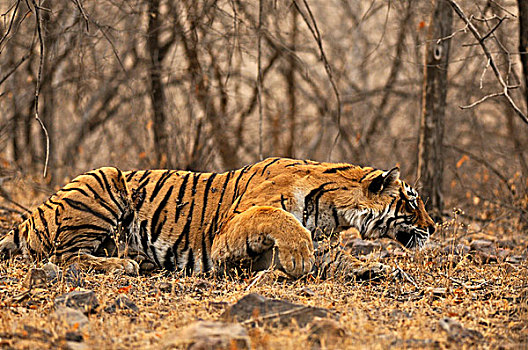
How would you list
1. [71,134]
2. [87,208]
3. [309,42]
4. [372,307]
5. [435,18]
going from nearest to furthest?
[372,307]
[87,208]
[435,18]
[71,134]
[309,42]

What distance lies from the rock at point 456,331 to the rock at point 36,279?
248 cm

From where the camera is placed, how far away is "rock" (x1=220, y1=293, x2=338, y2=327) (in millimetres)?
3240

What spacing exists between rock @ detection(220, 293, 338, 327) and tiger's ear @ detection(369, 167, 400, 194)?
2.06 metres

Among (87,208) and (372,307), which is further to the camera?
(87,208)

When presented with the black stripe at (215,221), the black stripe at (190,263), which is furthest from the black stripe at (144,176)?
the black stripe at (190,263)

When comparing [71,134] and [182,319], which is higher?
[71,134]

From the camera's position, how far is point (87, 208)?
215 inches

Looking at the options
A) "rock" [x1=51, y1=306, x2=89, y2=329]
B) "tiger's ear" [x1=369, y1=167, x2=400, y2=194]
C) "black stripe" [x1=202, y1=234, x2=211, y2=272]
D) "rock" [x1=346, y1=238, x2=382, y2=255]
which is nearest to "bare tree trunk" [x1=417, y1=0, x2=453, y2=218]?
"rock" [x1=346, y1=238, x2=382, y2=255]

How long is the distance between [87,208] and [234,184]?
1264mm

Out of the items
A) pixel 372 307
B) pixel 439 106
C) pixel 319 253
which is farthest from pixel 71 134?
pixel 372 307

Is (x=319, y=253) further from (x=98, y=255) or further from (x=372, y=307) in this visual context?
(x=98, y=255)

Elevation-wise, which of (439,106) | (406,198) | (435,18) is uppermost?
(435,18)

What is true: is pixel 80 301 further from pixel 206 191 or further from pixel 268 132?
pixel 268 132

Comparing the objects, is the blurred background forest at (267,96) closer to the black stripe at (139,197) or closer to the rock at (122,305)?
the black stripe at (139,197)
